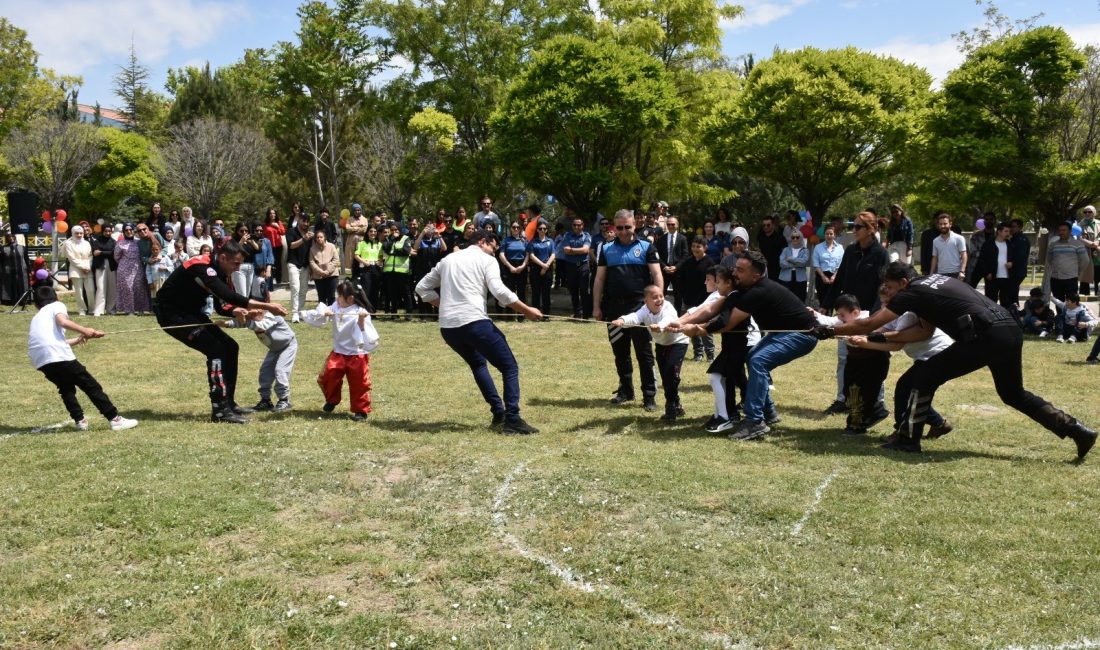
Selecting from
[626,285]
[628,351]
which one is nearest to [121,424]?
[628,351]

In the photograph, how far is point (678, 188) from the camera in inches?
1219

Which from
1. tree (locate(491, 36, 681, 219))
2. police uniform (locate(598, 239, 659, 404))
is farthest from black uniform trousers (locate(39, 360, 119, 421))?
tree (locate(491, 36, 681, 219))

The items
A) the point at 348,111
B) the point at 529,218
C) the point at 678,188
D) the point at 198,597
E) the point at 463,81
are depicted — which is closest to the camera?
the point at 198,597

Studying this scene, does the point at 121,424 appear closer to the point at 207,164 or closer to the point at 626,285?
the point at 626,285

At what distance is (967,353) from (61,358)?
8.37 meters

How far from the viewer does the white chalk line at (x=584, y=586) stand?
456 centimetres

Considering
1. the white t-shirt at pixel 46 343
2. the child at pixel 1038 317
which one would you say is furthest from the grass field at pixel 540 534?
the child at pixel 1038 317

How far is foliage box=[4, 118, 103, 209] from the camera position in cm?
4338

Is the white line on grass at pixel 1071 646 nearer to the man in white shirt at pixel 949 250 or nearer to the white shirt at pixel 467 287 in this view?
the white shirt at pixel 467 287

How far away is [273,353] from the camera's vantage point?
9922 mm

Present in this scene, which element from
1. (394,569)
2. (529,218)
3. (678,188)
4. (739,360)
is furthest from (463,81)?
(394,569)

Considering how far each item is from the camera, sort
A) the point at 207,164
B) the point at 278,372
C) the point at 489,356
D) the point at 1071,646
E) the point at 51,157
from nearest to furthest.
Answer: the point at 1071,646
the point at 489,356
the point at 278,372
the point at 51,157
the point at 207,164

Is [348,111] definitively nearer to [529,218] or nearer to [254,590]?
[529,218]

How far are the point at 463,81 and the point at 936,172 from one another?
1873cm
